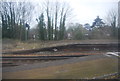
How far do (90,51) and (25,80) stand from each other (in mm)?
1644

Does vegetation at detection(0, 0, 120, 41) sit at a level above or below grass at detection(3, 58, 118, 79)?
above

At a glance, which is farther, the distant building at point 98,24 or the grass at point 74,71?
the distant building at point 98,24

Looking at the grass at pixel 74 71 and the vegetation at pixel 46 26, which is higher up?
the vegetation at pixel 46 26

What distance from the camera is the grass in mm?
1599

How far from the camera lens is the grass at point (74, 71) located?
1.60 metres

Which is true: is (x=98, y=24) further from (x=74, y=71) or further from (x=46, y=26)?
(x=46, y=26)

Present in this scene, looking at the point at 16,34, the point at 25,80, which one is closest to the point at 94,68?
the point at 25,80

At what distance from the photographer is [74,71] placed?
1680 mm

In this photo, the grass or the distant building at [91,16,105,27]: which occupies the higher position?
the distant building at [91,16,105,27]

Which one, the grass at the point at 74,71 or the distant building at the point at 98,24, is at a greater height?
the distant building at the point at 98,24

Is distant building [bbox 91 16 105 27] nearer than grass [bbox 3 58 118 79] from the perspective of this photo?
No

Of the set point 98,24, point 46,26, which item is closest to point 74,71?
point 98,24

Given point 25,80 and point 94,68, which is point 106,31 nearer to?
point 94,68

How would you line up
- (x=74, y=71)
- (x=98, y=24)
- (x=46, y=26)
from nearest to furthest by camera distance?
(x=74, y=71), (x=98, y=24), (x=46, y=26)
